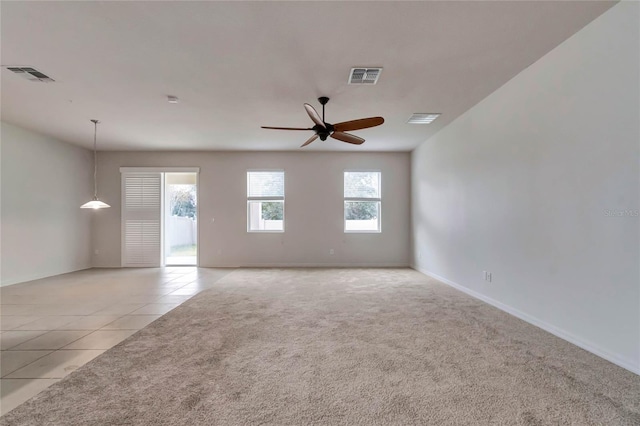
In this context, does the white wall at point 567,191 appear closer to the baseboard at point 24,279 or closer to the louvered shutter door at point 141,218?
the louvered shutter door at point 141,218

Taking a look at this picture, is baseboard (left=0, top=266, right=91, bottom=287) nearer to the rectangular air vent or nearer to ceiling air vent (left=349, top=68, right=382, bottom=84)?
ceiling air vent (left=349, top=68, right=382, bottom=84)

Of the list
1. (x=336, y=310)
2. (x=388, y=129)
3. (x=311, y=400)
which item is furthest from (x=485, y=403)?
(x=388, y=129)

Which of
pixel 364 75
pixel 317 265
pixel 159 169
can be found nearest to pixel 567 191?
pixel 364 75

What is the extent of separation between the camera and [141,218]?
6938 mm

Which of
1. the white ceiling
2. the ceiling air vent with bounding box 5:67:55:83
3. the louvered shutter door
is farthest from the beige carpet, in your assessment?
the louvered shutter door

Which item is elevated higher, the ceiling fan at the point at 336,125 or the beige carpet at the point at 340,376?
the ceiling fan at the point at 336,125

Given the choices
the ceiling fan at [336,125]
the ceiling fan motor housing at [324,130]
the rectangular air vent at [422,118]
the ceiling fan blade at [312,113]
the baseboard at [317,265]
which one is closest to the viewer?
the ceiling fan blade at [312,113]

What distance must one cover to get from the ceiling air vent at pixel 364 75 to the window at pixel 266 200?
13.0ft

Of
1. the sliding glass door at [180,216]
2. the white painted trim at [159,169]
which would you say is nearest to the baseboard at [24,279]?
the sliding glass door at [180,216]

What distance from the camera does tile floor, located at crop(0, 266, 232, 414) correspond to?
2143 mm

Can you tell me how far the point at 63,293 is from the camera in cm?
440

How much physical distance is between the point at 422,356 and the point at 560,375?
36.7 inches

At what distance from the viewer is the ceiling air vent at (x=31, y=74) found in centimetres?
309

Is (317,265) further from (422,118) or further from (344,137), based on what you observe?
(422,118)
